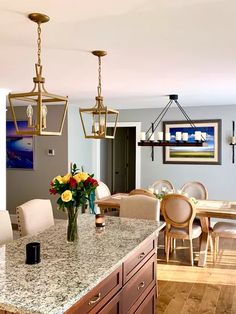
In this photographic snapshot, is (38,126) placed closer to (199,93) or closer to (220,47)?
(220,47)

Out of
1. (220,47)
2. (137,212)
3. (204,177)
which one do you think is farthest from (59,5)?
(204,177)

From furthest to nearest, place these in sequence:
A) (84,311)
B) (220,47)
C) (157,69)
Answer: (157,69)
(220,47)
(84,311)

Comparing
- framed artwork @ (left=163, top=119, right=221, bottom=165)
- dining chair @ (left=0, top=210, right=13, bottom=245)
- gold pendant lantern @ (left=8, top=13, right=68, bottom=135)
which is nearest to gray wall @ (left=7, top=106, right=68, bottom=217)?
framed artwork @ (left=163, top=119, right=221, bottom=165)

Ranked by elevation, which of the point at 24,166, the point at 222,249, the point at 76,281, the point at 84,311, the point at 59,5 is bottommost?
the point at 222,249

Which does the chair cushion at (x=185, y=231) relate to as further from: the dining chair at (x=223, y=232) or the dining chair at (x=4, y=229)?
the dining chair at (x=4, y=229)

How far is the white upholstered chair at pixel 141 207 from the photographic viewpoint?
12.0ft

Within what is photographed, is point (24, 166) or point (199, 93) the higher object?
point (199, 93)

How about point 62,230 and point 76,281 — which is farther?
point 62,230

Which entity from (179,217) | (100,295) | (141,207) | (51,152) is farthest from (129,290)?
(51,152)

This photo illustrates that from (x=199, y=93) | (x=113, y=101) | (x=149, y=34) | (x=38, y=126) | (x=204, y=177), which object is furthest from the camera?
(x=204, y=177)

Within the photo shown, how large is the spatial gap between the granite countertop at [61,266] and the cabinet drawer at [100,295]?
0.26 ft

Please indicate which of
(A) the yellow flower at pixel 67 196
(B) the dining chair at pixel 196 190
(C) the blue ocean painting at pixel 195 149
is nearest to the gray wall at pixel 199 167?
(C) the blue ocean painting at pixel 195 149

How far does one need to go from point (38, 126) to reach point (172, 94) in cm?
354

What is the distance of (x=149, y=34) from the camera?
2.46m
